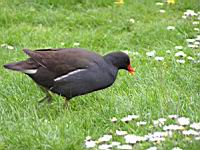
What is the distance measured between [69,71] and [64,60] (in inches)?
5.0

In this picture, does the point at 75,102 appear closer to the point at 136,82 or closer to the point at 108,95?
the point at 108,95

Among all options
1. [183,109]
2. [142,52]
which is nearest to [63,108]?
[183,109]

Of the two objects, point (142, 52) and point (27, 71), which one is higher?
point (27, 71)

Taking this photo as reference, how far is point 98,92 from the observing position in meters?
5.92

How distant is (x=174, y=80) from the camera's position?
6348mm

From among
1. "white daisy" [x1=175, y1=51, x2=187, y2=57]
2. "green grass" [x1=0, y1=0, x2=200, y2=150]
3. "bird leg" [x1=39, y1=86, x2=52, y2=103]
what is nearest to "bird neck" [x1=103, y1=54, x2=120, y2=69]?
"green grass" [x1=0, y1=0, x2=200, y2=150]

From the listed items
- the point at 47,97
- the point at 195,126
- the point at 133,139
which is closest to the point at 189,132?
the point at 195,126

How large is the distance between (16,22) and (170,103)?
4.66m

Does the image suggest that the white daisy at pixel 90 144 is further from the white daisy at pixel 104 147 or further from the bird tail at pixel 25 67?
the bird tail at pixel 25 67

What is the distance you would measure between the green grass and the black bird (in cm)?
19

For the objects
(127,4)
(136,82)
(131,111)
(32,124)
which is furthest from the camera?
(127,4)

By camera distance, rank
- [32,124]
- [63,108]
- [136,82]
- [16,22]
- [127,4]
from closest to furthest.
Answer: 1. [32,124]
2. [63,108]
3. [136,82]
4. [16,22]
5. [127,4]

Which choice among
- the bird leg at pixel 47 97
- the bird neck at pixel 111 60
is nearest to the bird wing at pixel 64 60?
the bird neck at pixel 111 60

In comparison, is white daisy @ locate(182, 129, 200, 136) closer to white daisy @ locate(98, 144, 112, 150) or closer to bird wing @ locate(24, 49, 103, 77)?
white daisy @ locate(98, 144, 112, 150)
